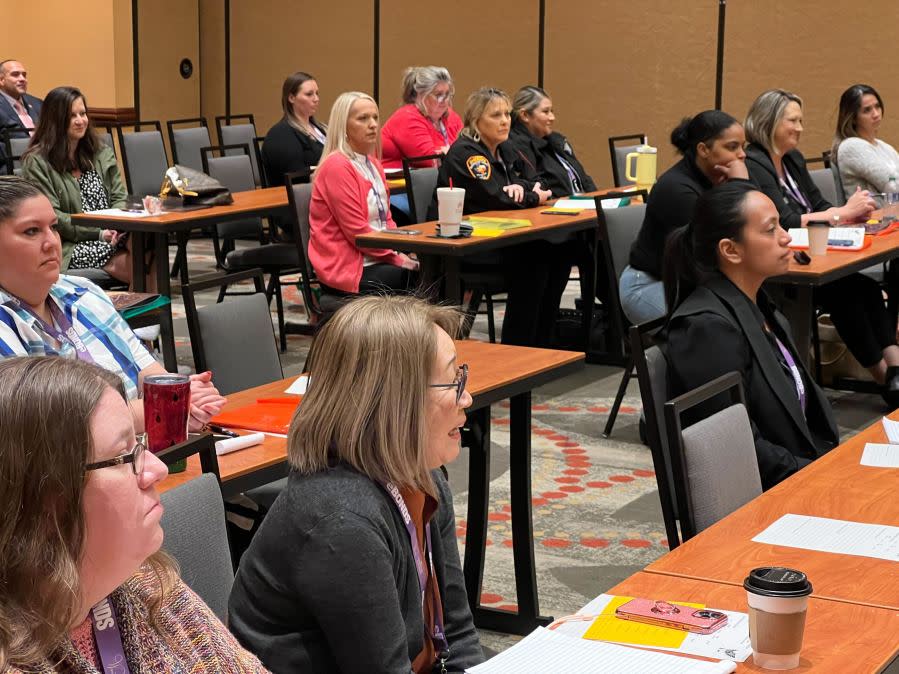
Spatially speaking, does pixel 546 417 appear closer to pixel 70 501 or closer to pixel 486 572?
pixel 486 572

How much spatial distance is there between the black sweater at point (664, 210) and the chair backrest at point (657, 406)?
5.75 ft

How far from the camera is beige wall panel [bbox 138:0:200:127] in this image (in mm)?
11133

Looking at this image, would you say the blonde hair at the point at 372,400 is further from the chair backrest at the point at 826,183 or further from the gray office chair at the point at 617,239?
the chair backrest at the point at 826,183

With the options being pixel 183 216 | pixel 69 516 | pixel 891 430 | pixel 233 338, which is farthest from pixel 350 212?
pixel 69 516

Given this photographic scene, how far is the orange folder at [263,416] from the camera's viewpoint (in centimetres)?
289

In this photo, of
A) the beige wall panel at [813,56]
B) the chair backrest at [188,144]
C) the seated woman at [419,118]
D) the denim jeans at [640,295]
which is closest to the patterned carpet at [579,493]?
the denim jeans at [640,295]

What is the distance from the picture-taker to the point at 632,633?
6.30 ft

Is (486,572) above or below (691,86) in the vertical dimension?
below

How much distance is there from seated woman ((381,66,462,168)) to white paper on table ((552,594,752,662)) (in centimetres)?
579

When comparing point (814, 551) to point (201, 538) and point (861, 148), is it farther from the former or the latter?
point (861, 148)

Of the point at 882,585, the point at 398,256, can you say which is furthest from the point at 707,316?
the point at 398,256

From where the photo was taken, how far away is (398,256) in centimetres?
579

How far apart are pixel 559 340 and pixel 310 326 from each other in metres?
1.28

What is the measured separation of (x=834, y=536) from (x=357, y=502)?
963 millimetres
